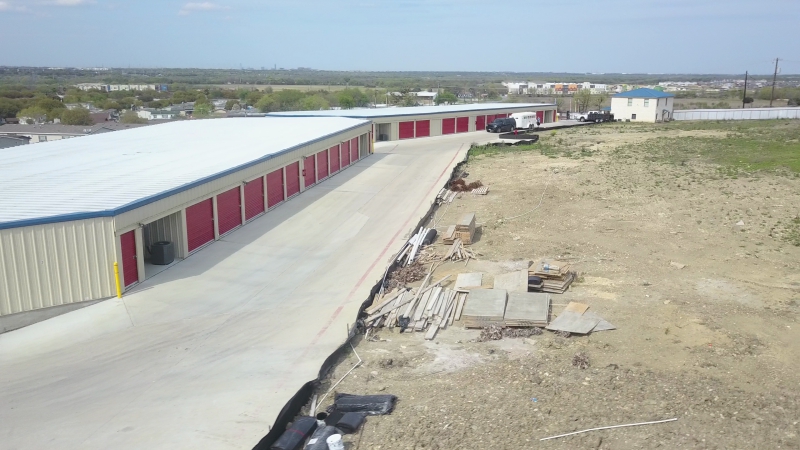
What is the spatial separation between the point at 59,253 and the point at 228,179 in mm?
8447

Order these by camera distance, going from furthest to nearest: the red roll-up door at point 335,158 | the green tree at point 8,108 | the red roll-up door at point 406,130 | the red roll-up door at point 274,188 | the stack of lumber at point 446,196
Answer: the green tree at point 8,108 < the red roll-up door at point 406,130 < the red roll-up door at point 335,158 < the stack of lumber at point 446,196 < the red roll-up door at point 274,188

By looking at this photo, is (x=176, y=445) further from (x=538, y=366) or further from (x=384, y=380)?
(x=538, y=366)

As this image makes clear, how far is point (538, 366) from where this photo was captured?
14562 millimetres

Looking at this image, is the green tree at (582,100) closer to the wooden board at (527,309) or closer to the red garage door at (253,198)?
the red garage door at (253,198)

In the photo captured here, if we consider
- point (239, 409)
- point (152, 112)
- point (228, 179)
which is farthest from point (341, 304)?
point (152, 112)

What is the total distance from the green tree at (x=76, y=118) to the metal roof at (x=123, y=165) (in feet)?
154

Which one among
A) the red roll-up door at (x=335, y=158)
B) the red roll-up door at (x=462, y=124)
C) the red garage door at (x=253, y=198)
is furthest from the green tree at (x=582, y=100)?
the red garage door at (x=253, y=198)

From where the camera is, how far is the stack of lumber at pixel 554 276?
1927 cm

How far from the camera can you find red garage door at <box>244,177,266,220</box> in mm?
27406

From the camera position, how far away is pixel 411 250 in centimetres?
2305

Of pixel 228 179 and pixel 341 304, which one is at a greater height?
pixel 228 179

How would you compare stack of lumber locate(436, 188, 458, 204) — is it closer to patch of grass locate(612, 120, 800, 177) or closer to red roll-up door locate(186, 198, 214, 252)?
red roll-up door locate(186, 198, 214, 252)

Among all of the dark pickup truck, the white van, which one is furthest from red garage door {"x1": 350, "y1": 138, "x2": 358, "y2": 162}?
the dark pickup truck

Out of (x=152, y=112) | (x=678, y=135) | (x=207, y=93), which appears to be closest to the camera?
(x=678, y=135)
